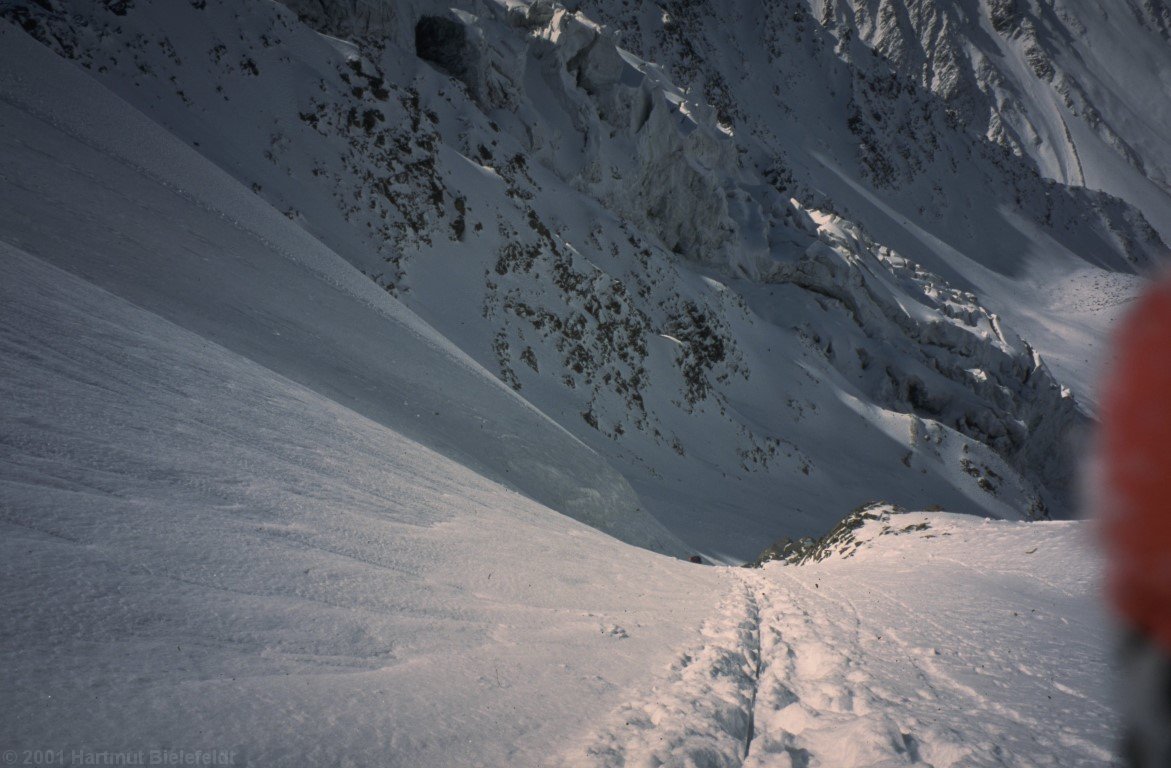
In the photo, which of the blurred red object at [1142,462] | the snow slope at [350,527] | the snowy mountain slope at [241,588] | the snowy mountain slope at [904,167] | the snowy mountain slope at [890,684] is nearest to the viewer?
the blurred red object at [1142,462]

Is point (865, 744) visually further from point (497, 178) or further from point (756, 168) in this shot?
point (756, 168)

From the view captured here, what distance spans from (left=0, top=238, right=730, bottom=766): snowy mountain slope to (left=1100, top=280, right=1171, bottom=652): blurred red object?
284 centimetres

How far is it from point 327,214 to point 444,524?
50.5ft

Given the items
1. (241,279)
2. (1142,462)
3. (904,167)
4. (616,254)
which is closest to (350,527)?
(1142,462)

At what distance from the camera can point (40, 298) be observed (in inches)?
215

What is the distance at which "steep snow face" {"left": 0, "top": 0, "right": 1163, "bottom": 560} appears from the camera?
62.8 feet

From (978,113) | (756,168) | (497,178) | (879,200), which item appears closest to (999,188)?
(879,200)

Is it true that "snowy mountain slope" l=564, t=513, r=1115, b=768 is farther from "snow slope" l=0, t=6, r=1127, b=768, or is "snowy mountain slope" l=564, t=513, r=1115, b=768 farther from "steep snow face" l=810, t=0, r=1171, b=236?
"steep snow face" l=810, t=0, r=1171, b=236

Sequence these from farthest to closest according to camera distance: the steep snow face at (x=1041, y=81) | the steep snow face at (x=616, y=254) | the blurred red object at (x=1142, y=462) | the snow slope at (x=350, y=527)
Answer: the steep snow face at (x=1041, y=81)
the steep snow face at (x=616, y=254)
the snow slope at (x=350, y=527)
the blurred red object at (x=1142, y=462)

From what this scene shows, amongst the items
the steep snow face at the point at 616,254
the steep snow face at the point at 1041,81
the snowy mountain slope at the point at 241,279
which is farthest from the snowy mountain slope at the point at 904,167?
the snowy mountain slope at the point at 241,279

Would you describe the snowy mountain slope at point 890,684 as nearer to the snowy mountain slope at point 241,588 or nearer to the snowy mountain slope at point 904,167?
the snowy mountain slope at point 241,588

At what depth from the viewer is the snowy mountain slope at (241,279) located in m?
8.04

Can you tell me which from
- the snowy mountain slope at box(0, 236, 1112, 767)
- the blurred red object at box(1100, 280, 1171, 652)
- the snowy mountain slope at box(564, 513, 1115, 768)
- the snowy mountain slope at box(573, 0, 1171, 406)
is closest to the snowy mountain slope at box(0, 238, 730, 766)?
the snowy mountain slope at box(0, 236, 1112, 767)

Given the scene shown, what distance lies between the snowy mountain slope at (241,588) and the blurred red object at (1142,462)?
2839 mm
